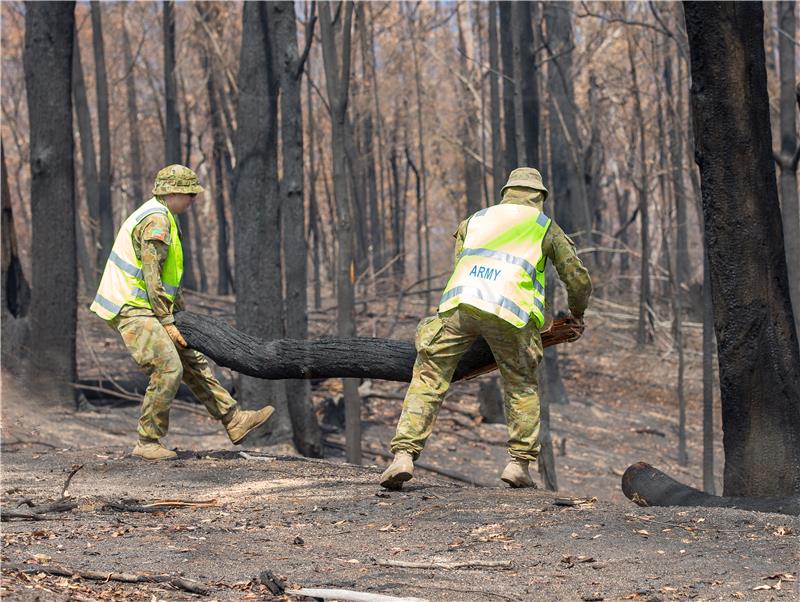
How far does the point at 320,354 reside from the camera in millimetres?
7863

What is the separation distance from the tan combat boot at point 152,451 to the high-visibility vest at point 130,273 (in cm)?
106

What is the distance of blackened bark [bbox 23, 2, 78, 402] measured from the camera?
12820 millimetres

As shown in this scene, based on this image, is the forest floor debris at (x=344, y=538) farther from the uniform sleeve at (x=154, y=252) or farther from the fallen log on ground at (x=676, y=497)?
the uniform sleeve at (x=154, y=252)

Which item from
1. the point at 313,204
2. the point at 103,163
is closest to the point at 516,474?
the point at 103,163

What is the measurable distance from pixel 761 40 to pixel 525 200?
1.85 metres

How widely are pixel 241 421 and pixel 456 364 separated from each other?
2.34 metres

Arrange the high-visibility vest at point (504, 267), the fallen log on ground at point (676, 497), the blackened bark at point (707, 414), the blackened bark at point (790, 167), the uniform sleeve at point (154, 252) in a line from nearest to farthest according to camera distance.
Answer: the fallen log on ground at point (676, 497), the high-visibility vest at point (504, 267), the uniform sleeve at point (154, 252), the blackened bark at point (790, 167), the blackened bark at point (707, 414)

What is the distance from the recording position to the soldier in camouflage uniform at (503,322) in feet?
22.2

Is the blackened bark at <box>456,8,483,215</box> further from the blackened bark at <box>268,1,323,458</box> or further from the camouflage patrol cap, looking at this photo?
the camouflage patrol cap

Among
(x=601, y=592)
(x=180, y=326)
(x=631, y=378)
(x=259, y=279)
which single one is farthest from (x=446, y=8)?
(x=601, y=592)

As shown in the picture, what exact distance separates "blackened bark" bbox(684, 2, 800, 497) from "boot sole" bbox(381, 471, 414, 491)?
2.04 m

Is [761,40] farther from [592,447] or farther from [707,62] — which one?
[592,447]

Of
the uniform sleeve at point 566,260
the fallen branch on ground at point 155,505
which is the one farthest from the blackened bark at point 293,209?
the uniform sleeve at point 566,260

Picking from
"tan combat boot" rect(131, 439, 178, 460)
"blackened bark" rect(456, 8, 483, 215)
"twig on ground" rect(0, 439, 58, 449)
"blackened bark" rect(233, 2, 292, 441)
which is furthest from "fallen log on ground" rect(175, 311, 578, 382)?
"blackened bark" rect(456, 8, 483, 215)
